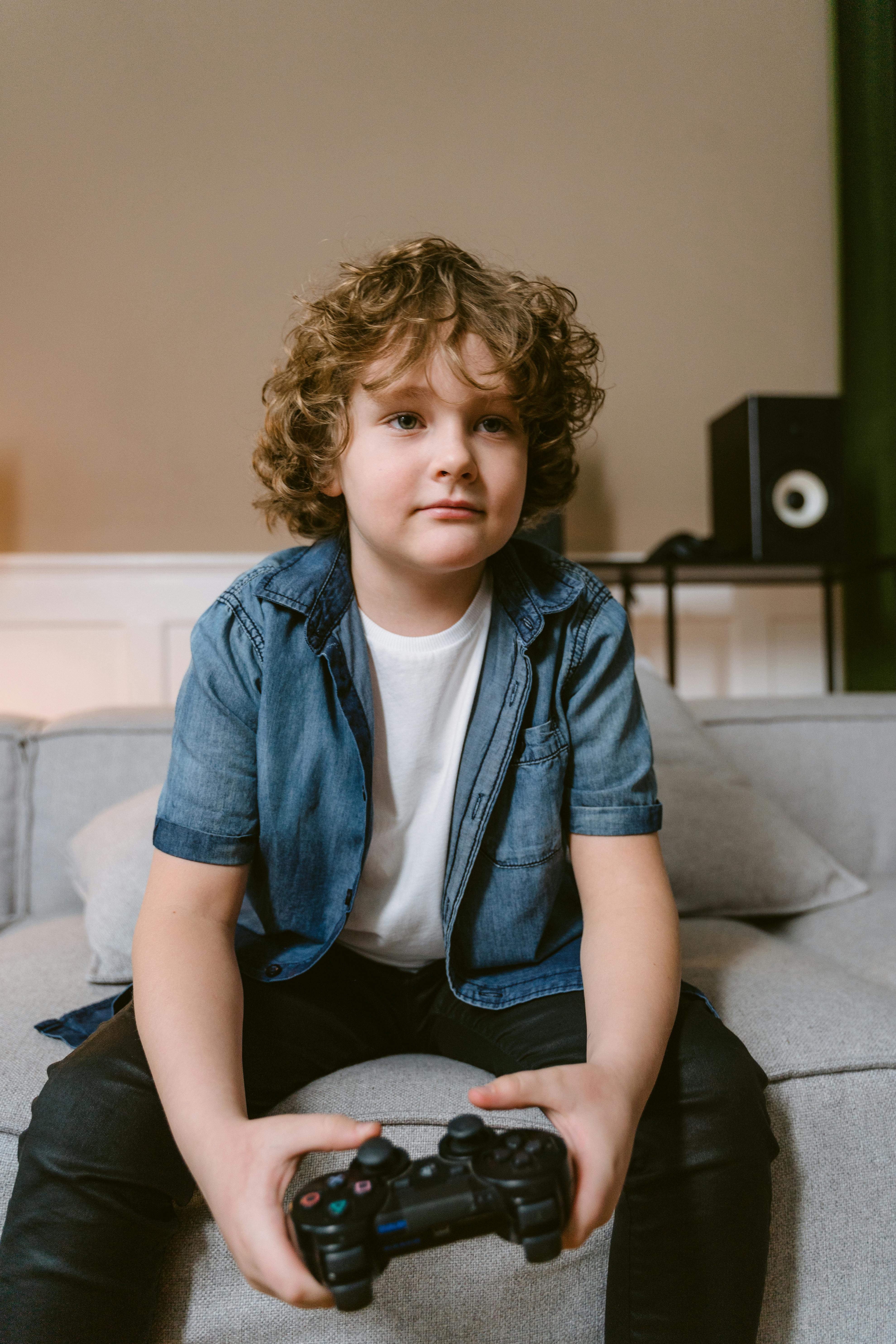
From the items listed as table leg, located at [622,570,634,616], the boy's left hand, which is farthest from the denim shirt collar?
table leg, located at [622,570,634,616]

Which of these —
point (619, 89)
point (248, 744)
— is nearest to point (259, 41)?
point (619, 89)

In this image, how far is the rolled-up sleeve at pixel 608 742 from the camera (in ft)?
2.33

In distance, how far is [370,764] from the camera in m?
0.73

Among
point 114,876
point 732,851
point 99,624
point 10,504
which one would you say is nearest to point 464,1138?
point 114,876

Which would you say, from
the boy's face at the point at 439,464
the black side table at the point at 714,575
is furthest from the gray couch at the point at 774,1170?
the black side table at the point at 714,575

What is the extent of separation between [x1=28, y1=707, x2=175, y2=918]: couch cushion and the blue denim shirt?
55 cm

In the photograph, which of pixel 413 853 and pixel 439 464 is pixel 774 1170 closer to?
pixel 413 853

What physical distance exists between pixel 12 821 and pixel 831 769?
115 cm

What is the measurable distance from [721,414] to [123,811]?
1585 mm

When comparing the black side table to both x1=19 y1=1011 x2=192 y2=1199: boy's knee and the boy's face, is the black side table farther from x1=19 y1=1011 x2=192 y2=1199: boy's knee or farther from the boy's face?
x1=19 y1=1011 x2=192 y2=1199: boy's knee

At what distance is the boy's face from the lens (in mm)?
664

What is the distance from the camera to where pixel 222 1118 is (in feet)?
1.69

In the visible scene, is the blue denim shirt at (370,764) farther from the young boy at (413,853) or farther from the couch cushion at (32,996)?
the couch cushion at (32,996)

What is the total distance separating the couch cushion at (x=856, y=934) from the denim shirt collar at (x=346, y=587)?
499mm
